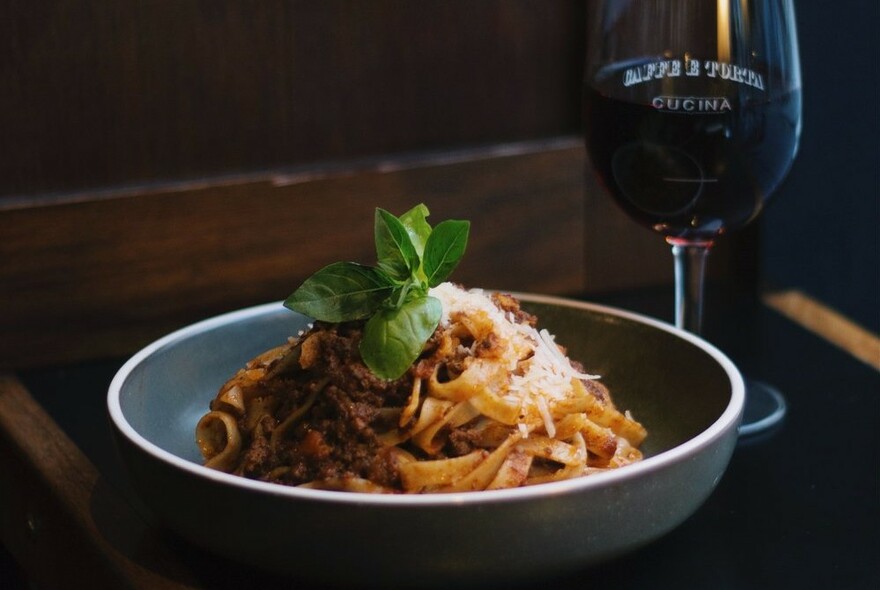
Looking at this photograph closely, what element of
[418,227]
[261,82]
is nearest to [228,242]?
[261,82]

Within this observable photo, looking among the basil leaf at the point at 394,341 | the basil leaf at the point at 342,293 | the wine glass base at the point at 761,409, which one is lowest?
the wine glass base at the point at 761,409

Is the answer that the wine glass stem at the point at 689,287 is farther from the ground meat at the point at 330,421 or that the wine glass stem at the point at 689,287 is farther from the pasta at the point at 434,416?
the ground meat at the point at 330,421

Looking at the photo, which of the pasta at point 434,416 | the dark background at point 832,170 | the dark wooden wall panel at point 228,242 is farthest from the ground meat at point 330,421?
the dark background at point 832,170

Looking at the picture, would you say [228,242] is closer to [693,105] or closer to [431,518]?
[693,105]

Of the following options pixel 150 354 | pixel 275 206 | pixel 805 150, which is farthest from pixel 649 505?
pixel 805 150

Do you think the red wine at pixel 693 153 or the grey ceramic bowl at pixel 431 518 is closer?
the grey ceramic bowl at pixel 431 518
